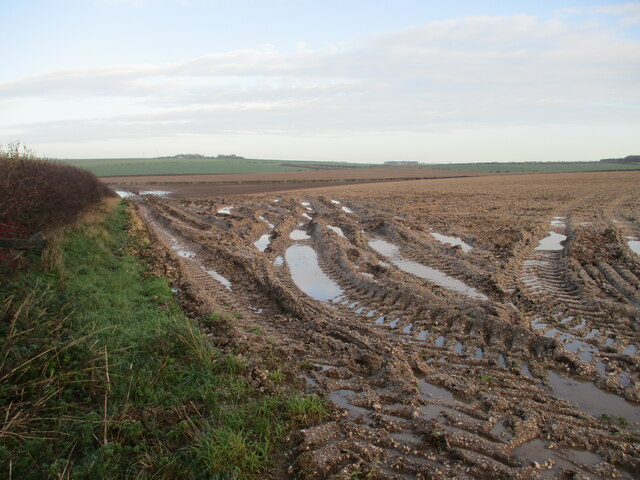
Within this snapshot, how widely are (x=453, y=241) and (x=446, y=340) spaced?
8744 mm

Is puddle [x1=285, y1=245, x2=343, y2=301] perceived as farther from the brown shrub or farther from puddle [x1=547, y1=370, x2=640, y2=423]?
the brown shrub

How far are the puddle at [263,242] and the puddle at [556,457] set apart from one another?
35.3ft

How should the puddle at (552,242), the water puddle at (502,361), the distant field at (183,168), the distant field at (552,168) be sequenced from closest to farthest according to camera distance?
the water puddle at (502,361) < the puddle at (552,242) < the distant field at (183,168) < the distant field at (552,168)

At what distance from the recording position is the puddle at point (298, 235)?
16328mm

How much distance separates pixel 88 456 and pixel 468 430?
136 inches

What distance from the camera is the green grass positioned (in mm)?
3783

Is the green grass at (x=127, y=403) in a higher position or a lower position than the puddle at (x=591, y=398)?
higher

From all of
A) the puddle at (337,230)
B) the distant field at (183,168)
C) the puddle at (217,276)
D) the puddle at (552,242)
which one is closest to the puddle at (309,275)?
the puddle at (217,276)

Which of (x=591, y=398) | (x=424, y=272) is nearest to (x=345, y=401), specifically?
(x=591, y=398)

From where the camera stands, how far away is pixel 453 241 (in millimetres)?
14875

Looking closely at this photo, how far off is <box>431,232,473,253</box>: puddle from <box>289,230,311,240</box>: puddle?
460 cm

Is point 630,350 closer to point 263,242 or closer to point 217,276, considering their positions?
point 217,276

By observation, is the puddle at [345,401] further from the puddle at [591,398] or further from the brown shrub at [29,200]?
the brown shrub at [29,200]

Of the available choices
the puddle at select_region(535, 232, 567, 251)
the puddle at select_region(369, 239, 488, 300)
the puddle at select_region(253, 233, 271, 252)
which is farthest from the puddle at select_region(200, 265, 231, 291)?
the puddle at select_region(535, 232, 567, 251)
